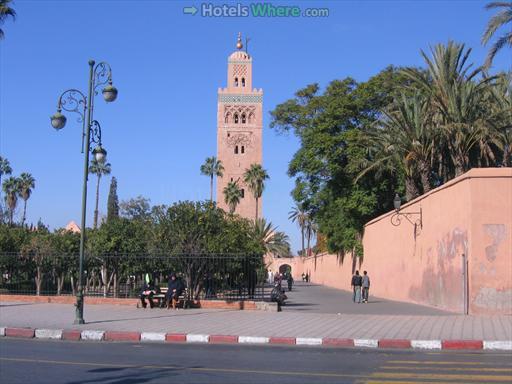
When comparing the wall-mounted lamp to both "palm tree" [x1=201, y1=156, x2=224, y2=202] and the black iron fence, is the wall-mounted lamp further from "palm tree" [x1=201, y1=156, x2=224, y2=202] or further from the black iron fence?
"palm tree" [x1=201, y1=156, x2=224, y2=202]

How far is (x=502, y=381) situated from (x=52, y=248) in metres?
25.6

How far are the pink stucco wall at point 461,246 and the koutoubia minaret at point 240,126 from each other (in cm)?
5846

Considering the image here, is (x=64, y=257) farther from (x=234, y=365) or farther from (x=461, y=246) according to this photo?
(x=234, y=365)

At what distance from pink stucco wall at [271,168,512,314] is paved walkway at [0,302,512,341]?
4.18ft

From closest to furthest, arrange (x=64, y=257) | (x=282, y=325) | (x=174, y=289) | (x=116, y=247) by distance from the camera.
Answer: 1. (x=282, y=325)
2. (x=174, y=289)
3. (x=64, y=257)
4. (x=116, y=247)

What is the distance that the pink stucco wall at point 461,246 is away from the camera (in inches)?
742

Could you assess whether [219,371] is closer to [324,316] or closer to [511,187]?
[324,316]

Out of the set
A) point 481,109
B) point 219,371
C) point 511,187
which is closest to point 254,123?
point 481,109

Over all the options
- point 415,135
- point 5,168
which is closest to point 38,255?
point 415,135

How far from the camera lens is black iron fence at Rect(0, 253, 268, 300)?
22.5 meters

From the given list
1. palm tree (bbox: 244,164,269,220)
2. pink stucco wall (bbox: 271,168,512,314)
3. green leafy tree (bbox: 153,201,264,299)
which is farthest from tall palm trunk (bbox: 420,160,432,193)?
palm tree (bbox: 244,164,269,220)

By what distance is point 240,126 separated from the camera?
92438 millimetres

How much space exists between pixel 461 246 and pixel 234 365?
12.7m

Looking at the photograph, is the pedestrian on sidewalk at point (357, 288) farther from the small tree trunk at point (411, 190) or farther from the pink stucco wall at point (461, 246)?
the small tree trunk at point (411, 190)
